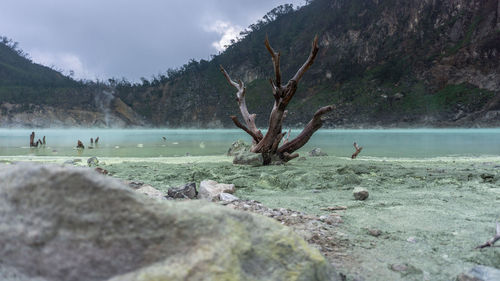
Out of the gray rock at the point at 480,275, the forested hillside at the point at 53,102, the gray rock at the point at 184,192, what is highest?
the forested hillside at the point at 53,102

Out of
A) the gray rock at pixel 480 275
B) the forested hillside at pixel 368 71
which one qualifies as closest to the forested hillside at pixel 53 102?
the forested hillside at pixel 368 71

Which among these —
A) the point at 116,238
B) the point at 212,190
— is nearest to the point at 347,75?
the point at 212,190

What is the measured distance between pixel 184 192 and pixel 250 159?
341 cm

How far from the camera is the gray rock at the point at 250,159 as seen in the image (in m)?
6.39

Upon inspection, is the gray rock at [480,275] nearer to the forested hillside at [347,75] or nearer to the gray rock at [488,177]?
the gray rock at [488,177]

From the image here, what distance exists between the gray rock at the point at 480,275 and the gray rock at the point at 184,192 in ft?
7.50

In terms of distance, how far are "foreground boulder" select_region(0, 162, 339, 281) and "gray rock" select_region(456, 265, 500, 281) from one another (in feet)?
2.31

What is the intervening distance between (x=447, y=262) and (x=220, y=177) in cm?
339

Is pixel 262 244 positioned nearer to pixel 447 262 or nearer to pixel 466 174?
pixel 447 262

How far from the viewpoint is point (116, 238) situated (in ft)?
3.39

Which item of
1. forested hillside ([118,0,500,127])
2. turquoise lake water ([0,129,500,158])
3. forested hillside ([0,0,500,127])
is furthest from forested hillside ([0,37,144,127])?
turquoise lake water ([0,129,500,158])

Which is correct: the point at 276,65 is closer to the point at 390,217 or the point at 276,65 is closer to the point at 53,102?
the point at 390,217

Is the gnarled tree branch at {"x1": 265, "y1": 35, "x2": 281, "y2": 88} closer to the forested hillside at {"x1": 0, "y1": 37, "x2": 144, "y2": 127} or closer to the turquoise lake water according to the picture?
the turquoise lake water

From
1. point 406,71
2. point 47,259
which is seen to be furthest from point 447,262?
point 406,71
